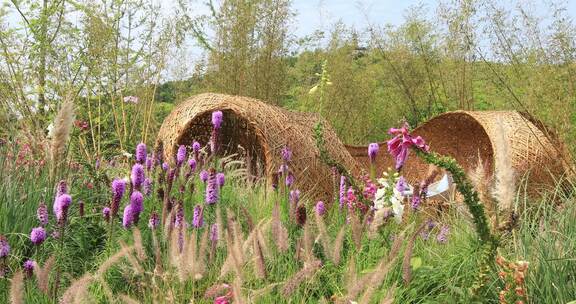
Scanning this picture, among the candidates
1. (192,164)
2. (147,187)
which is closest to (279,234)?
(192,164)

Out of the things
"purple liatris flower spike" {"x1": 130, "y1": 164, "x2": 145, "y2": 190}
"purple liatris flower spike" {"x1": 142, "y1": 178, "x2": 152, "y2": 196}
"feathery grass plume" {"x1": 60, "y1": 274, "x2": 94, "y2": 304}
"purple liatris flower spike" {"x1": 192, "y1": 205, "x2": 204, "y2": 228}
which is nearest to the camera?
"feathery grass plume" {"x1": 60, "y1": 274, "x2": 94, "y2": 304}

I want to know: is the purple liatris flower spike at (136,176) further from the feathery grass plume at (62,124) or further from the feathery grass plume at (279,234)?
the feathery grass plume at (279,234)

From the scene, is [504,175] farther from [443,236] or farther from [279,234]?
[443,236]

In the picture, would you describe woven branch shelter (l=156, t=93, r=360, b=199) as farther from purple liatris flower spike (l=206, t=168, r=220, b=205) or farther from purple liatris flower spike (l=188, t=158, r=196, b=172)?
purple liatris flower spike (l=206, t=168, r=220, b=205)

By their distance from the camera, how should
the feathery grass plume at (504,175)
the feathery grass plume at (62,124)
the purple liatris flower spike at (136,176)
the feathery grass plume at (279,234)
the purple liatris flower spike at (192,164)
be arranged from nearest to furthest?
the feathery grass plume at (504,175), the feathery grass plume at (279,234), the feathery grass plume at (62,124), the purple liatris flower spike at (136,176), the purple liatris flower spike at (192,164)

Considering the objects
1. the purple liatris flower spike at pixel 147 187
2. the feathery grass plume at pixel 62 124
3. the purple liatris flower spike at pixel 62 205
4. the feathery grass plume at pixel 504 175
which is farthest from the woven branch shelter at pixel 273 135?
the feathery grass plume at pixel 504 175

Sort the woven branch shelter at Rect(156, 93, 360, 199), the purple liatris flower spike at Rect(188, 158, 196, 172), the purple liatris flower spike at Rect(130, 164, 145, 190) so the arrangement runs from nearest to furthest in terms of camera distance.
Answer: the purple liatris flower spike at Rect(130, 164, 145, 190), the purple liatris flower spike at Rect(188, 158, 196, 172), the woven branch shelter at Rect(156, 93, 360, 199)

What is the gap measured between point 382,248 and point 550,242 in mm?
548

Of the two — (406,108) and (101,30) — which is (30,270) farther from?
(406,108)

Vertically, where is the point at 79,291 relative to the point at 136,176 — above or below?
below

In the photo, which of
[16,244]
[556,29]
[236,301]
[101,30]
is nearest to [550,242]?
[236,301]

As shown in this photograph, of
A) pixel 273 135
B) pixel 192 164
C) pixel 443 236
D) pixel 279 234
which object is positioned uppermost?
pixel 273 135

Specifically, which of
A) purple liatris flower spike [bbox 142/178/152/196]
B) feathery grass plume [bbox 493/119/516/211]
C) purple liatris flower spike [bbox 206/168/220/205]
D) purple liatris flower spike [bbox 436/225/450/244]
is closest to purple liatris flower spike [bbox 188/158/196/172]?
purple liatris flower spike [bbox 142/178/152/196]

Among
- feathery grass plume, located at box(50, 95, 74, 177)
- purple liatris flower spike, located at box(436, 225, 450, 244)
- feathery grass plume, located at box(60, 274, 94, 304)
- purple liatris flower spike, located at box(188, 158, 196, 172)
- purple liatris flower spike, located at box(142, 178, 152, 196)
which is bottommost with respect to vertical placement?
purple liatris flower spike, located at box(436, 225, 450, 244)
